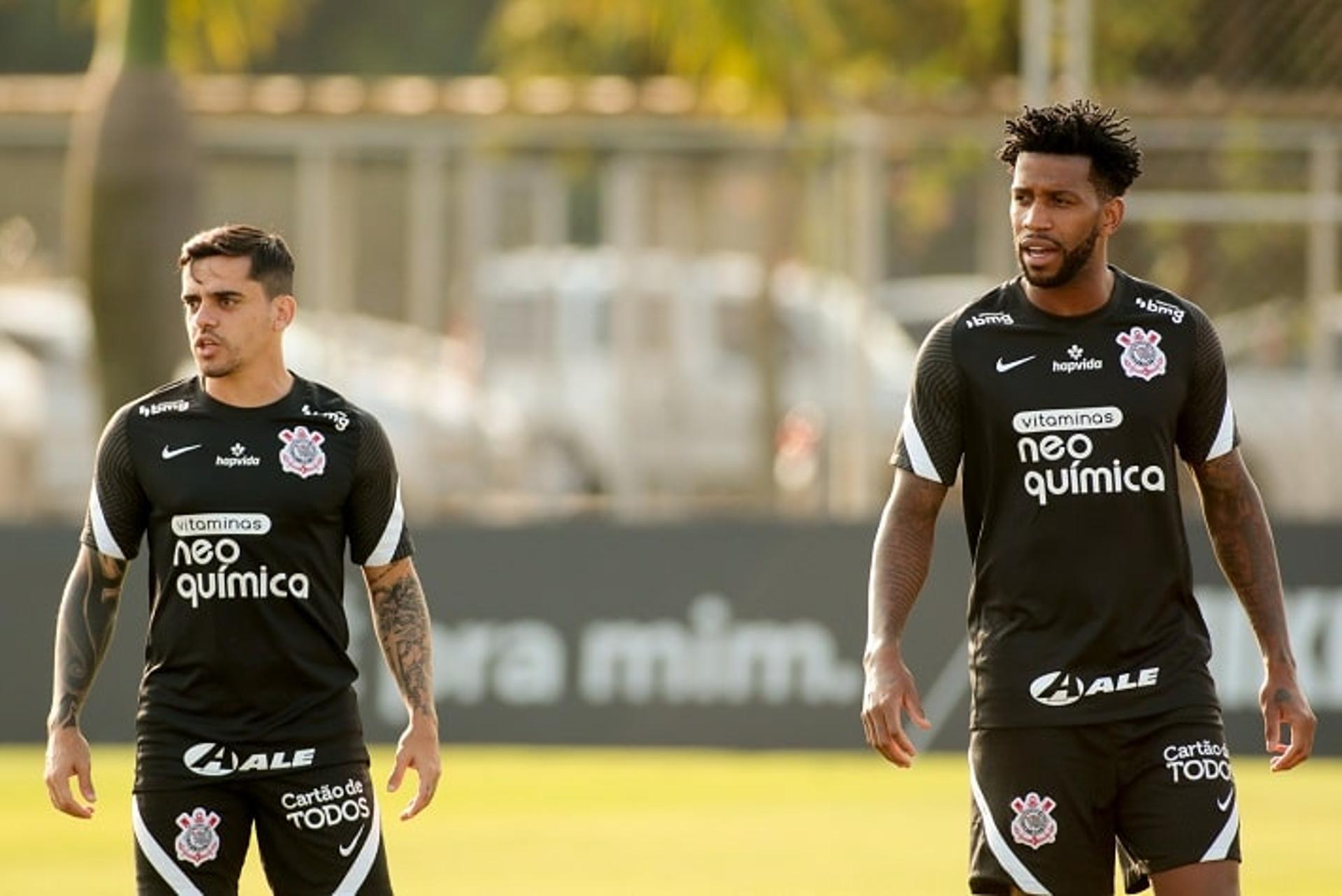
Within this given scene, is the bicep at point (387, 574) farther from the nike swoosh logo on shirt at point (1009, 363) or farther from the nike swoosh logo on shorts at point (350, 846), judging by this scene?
the nike swoosh logo on shirt at point (1009, 363)

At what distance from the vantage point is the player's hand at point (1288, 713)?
7199mm

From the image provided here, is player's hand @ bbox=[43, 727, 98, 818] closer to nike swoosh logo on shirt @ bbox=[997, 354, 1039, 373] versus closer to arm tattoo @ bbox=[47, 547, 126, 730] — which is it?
arm tattoo @ bbox=[47, 547, 126, 730]

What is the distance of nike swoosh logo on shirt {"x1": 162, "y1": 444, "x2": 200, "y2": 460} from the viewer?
23.4 ft

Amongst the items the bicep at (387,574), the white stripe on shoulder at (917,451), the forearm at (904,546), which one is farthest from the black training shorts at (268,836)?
the white stripe on shoulder at (917,451)

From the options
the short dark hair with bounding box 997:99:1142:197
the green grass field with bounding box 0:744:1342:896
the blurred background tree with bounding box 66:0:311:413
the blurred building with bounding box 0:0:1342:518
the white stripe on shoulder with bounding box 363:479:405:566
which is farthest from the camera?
the blurred background tree with bounding box 66:0:311:413

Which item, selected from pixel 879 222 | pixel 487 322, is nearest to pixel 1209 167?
pixel 879 222

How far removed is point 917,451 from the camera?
7156 millimetres

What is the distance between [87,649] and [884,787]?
8593 mm

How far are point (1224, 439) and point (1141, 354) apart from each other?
1.07 feet

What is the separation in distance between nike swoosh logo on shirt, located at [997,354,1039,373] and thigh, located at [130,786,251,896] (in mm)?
2080

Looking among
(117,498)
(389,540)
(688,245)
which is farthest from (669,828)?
(688,245)

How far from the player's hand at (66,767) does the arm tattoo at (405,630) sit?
2.61ft

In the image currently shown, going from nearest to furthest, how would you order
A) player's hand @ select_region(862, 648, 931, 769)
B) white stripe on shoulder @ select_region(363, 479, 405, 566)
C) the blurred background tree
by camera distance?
player's hand @ select_region(862, 648, 931, 769) < white stripe on shoulder @ select_region(363, 479, 405, 566) < the blurred background tree

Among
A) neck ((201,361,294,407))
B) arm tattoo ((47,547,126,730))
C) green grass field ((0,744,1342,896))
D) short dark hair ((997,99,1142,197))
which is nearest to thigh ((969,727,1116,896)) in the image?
short dark hair ((997,99,1142,197))
